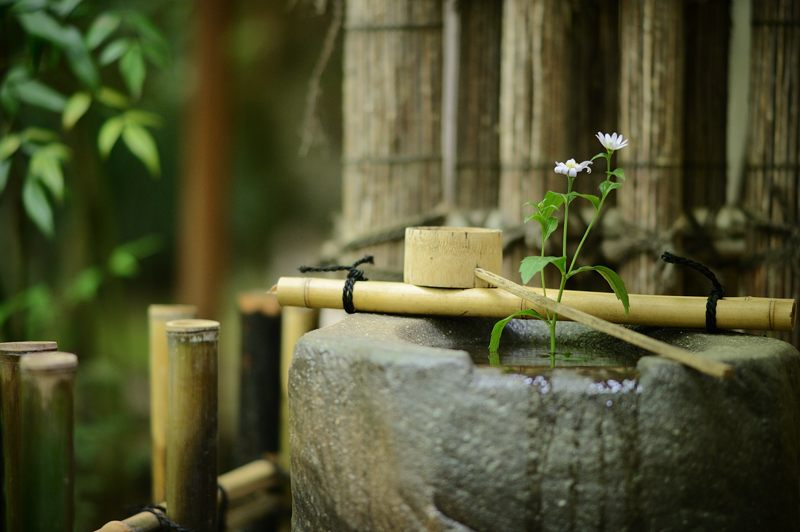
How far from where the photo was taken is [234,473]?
10.8ft

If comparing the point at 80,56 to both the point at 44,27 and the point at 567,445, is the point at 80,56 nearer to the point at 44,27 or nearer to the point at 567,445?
the point at 44,27

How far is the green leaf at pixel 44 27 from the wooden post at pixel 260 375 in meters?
1.27

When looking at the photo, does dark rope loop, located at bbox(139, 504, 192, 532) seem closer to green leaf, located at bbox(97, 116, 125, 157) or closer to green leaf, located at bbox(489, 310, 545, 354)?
green leaf, located at bbox(489, 310, 545, 354)

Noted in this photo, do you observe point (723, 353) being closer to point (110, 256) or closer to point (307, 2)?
point (307, 2)

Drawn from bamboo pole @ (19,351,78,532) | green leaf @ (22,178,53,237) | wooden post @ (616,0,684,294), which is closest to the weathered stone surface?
bamboo pole @ (19,351,78,532)

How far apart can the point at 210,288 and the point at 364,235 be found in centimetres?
200

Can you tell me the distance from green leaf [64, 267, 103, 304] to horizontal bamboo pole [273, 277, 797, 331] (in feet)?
8.17

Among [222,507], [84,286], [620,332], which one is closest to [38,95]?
[84,286]

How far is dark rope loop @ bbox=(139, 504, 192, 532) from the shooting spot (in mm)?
2574

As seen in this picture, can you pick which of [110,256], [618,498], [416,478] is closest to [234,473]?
[416,478]

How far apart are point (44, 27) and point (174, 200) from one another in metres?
2.16

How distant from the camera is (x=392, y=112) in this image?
3.24 metres

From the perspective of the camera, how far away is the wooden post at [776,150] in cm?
313

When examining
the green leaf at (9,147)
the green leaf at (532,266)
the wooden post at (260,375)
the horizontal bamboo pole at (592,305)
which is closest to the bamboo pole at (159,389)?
the wooden post at (260,375)
